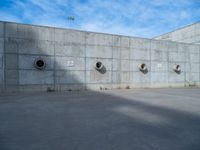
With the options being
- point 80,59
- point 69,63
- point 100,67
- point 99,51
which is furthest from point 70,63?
point 99,51

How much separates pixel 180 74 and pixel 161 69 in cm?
192

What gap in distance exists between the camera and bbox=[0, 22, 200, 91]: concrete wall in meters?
8.60

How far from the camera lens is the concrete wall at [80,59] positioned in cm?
860

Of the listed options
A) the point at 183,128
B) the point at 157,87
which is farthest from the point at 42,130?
the point at 157,87

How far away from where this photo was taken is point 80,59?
10.0 meters

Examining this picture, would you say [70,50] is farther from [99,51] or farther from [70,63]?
[99,51]

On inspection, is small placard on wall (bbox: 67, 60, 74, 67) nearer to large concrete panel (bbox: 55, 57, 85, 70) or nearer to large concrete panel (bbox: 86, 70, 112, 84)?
large concrete panel (bbox: 55, 57, 85, 70)

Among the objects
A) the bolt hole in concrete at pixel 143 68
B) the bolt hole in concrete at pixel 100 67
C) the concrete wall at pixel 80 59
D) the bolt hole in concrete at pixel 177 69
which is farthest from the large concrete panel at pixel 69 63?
the bolt hole in concrete at pixel 177 69

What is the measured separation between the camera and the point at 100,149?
7.98 ft

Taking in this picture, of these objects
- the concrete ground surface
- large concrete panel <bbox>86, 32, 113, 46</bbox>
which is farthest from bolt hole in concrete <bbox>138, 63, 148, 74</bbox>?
the concrete ground surface

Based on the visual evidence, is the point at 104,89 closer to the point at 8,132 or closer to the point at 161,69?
the point at 161,69

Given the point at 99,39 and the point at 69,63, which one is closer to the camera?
the point at 69,63

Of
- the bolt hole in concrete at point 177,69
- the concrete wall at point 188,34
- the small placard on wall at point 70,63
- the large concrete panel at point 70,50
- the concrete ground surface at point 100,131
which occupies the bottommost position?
the concrete ground surface at point 100,131

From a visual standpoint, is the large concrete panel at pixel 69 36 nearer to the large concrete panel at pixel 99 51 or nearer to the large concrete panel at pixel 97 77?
the large concrete panel at pixel 99 51
